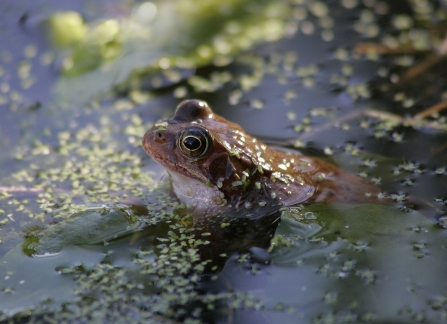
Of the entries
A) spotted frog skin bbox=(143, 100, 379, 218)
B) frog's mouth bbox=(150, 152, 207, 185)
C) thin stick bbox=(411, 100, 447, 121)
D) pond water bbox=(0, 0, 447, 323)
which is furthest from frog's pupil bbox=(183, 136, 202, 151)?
thin stick bbox=(411, 100, 447, 121)

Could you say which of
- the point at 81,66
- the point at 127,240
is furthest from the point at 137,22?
the point at 127,240

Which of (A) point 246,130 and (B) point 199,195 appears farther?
(A) point 246,130

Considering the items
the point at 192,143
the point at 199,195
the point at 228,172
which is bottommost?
the point at 199,195

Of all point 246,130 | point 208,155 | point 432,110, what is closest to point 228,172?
point 208,155

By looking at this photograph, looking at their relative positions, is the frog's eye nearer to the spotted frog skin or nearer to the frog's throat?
the spotted frog skin

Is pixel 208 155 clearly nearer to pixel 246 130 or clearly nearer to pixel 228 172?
pixel 228 172
